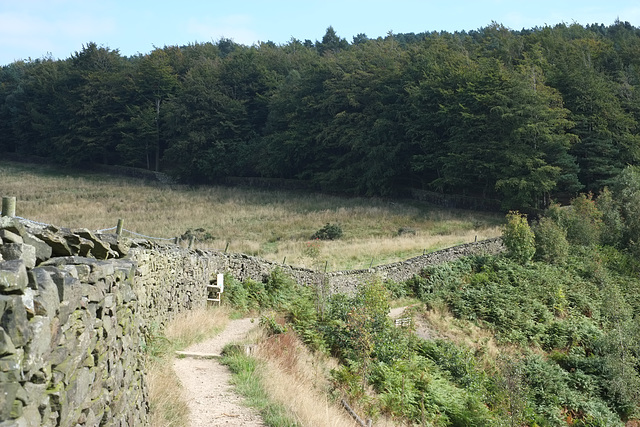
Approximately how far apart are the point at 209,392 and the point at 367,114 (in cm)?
5162

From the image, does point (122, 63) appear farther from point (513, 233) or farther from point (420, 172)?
point (513, 233)

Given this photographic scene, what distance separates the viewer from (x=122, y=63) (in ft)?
278

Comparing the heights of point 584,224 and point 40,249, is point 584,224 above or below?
below

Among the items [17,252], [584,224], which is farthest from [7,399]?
[584,224]

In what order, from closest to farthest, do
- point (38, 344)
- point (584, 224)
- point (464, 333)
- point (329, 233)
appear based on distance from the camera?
point (38, 344) → point (464, 333) → point (584, 224) → point (329, 233)

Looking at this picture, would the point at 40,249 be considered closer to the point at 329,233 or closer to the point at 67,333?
the point at 67,333

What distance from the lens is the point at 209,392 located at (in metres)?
9.97

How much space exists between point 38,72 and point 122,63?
13.0m

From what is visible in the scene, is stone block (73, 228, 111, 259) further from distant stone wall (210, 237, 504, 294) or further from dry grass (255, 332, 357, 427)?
distant stone wall (210, 237, 504, 294)

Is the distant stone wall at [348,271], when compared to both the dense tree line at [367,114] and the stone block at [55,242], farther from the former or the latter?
the dense tree line at [367,114]

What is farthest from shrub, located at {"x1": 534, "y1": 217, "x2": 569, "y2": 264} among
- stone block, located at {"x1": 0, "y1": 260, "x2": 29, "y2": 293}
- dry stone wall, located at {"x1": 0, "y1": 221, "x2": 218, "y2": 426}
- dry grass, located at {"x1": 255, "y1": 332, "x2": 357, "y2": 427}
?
stone block, located at {"x1": 0, "y1": 260, "x2": 29, "y2": 293}

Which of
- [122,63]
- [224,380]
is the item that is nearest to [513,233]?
[224,380]

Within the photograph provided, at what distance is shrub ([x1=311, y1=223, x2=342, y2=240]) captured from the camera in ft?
126

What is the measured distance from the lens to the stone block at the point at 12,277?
341 centimetres
